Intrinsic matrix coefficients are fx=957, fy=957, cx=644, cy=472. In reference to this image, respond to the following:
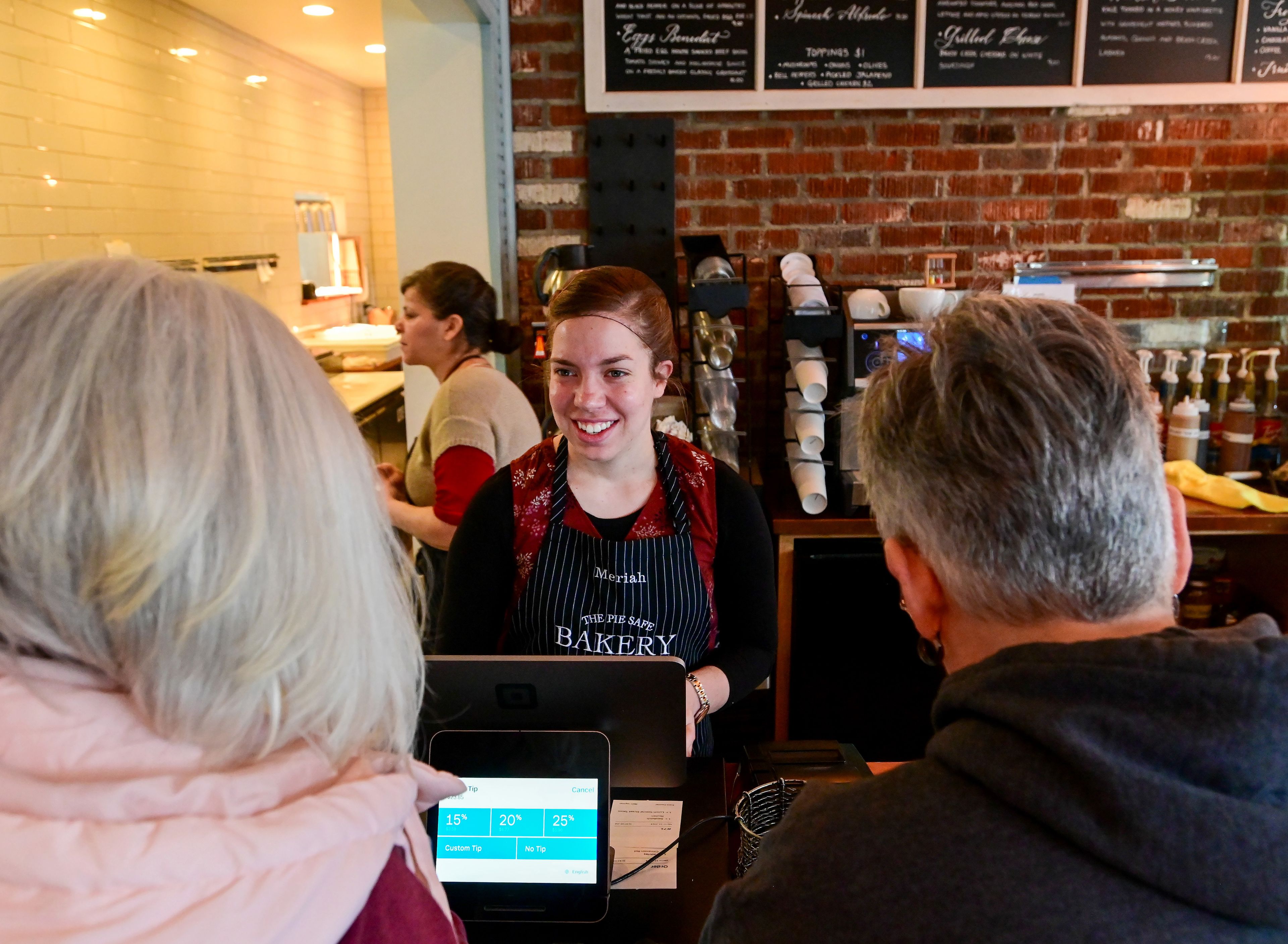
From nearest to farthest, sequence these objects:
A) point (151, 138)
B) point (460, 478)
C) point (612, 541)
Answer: point (612, 541) → point (460, 478) → point (151, 138)

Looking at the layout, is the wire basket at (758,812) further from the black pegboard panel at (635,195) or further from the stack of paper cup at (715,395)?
the black pegboard panel at (635,195)

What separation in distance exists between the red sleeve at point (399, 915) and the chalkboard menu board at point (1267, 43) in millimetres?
3297

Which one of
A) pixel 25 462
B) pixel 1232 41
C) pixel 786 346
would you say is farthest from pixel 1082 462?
pixel 1232 41

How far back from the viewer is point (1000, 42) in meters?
2.84

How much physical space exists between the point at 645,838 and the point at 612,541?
52cm

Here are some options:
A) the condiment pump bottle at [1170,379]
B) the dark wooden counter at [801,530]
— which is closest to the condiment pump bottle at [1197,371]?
the condiment pump bottle at [1170,379]

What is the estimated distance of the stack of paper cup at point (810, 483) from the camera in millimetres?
2492

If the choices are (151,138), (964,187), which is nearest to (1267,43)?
(964,187)

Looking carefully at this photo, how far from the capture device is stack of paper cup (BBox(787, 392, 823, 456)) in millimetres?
2494

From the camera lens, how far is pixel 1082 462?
80 cm

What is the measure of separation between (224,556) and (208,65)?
499 cm

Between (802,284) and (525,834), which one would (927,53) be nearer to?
(802,284)

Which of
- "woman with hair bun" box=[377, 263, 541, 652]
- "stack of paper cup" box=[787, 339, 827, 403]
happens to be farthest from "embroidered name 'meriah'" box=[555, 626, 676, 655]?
"stack of paper cup" box=[787, 339, 827, 403]

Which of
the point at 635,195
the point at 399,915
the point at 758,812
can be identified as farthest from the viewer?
the point at 635,195
